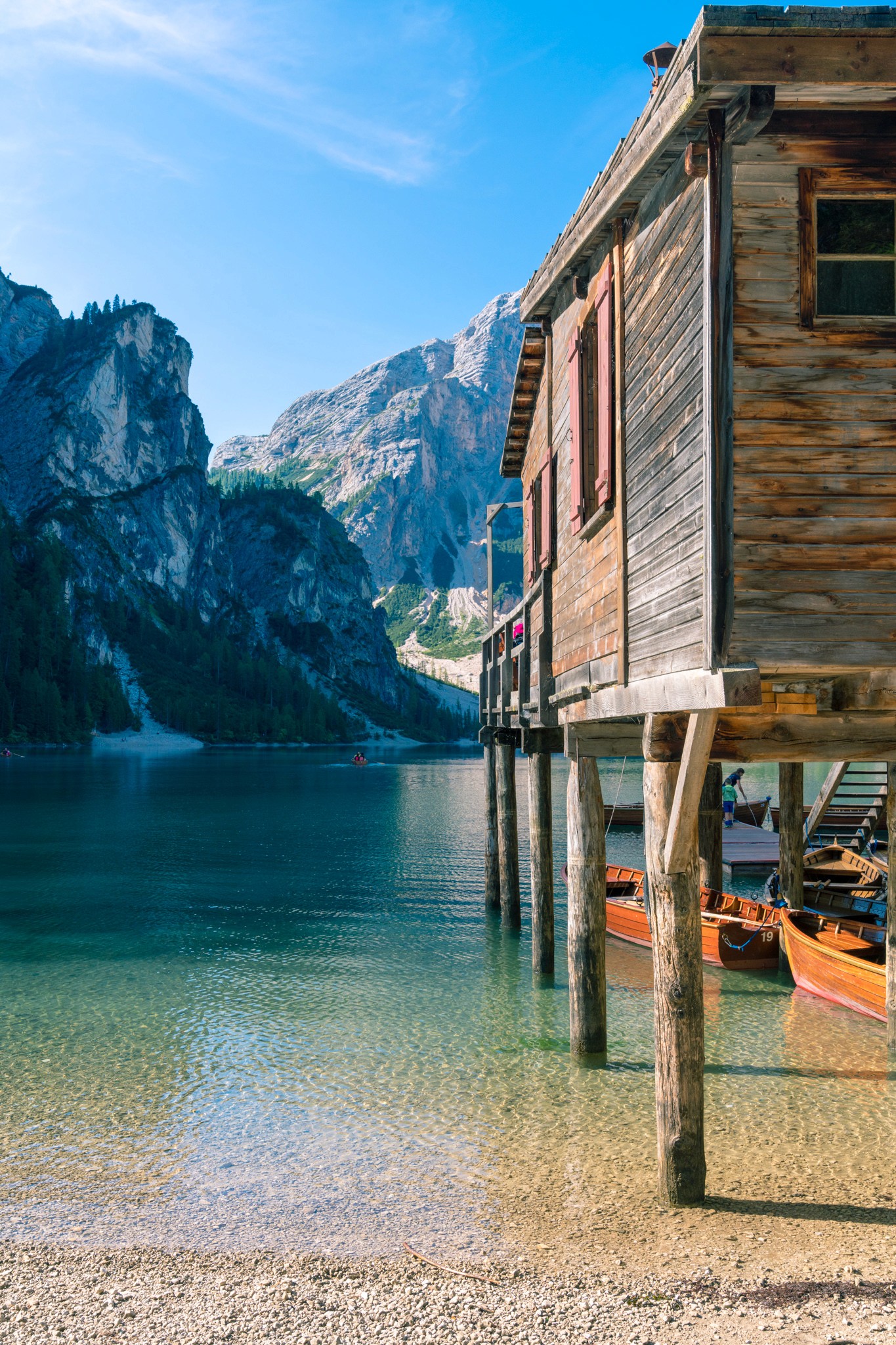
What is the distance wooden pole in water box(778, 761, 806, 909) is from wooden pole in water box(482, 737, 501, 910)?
825 centimetres

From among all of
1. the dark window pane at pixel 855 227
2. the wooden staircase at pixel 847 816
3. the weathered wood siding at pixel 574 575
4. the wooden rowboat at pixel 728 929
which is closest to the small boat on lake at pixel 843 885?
the wooden staircase at pixel 847 816

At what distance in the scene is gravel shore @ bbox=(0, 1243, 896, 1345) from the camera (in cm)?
675

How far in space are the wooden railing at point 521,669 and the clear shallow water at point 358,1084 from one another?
16.0ft

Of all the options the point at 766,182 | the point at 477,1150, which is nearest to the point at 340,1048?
the point at 477,1150

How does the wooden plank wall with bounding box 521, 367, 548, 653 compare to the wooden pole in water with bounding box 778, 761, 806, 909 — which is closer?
the wooden plank wall with bounding box 521, 367, 548, 653

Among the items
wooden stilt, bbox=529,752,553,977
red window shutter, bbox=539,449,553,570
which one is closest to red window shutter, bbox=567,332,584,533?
red window shutter, bbox=539,449,553,570

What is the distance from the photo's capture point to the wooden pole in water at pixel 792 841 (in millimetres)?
17359

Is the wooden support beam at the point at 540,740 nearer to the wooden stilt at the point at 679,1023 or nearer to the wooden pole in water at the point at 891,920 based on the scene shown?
the wooden pole in water at the point at 891,920

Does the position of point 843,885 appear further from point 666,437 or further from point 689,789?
point 666,437

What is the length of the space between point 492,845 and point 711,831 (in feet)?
23.3

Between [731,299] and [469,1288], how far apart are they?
7.83 metres

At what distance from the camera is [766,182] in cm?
723

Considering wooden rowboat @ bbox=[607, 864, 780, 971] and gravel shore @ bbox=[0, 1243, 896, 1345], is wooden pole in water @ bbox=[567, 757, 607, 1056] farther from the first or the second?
gravel shore @ bbox=[0, 1243, 896, 1345]

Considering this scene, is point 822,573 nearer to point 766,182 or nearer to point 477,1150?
point 766,182
